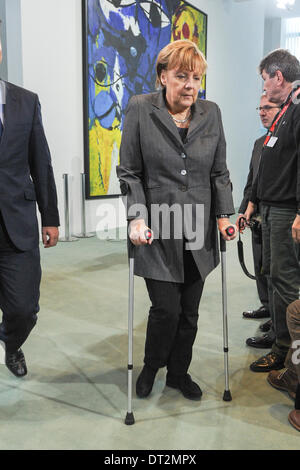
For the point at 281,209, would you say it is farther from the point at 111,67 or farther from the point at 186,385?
the point at 111,67

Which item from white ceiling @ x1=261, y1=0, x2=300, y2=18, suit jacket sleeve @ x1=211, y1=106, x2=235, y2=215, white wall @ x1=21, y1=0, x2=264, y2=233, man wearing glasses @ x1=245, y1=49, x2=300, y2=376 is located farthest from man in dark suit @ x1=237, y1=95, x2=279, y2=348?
white ceiling @ x1=261, y1=0, x2=300, y2=18

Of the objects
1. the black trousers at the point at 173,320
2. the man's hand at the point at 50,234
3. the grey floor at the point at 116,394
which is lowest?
the grey floor at the point at 116,394

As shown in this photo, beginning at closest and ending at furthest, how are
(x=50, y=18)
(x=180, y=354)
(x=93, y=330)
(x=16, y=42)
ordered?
(x=180, y=354)
(x=93, y=330)
(x=16, y=42)
(x=50, y=18)

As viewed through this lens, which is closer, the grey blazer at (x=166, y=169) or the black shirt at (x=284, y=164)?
the grey blazer at (x=166, y=169)

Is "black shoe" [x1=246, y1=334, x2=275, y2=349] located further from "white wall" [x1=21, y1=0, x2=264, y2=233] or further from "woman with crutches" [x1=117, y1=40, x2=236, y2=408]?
"white wall" [x1=21, y1=0, x2=264, y2=233]

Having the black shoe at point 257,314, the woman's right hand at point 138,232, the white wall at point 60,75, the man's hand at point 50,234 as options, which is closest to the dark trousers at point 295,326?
the woman's right hand at point 138,232

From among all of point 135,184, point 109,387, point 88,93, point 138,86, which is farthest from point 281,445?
point 138,86

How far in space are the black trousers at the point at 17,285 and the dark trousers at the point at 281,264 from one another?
4.20 feet

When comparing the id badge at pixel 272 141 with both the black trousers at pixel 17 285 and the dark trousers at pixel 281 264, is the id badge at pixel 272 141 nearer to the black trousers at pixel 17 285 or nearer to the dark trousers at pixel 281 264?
the dark trousers at pixel 281 264

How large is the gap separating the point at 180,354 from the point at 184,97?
4.13 feet

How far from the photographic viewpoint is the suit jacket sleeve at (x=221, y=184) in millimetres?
2215

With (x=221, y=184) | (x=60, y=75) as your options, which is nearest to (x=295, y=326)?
(x=221, y=184)

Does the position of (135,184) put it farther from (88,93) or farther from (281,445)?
(88,93)

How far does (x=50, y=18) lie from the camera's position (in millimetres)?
6211
